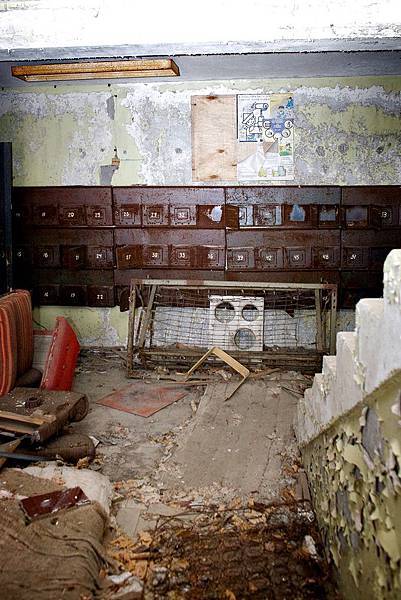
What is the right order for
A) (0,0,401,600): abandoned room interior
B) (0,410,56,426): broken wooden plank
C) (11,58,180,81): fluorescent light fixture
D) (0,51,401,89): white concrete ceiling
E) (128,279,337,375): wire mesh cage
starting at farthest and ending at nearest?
1. (128,279,337,375): wire mesh cage
2. (0,51,401,89): white concrete ceiling
3. (11,58,180,81): fluorescent light fixture
4. (0,410,56,426): broken wooden plank
5. (0,0,401,600): abandoned room interior

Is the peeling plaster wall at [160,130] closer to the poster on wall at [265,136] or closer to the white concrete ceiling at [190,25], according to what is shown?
the poster on wall at [265,136]

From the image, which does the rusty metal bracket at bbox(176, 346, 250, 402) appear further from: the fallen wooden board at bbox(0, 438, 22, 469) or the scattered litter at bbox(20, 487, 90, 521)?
the scattered litter at bbox(20, 487, 90, 521)

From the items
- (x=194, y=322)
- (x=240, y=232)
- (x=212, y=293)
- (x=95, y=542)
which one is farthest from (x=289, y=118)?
(x=95, y=542)

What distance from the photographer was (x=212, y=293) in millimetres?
6340

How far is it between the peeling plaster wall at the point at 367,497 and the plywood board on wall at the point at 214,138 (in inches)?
161

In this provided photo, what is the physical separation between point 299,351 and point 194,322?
126 centimetres

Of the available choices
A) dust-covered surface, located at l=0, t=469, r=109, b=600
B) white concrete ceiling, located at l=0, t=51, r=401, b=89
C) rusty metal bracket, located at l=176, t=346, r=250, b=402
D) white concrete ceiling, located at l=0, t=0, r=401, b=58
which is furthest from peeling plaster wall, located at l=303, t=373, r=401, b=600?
white concrete ceiling, located at l=0, t=51, r=401, b=89

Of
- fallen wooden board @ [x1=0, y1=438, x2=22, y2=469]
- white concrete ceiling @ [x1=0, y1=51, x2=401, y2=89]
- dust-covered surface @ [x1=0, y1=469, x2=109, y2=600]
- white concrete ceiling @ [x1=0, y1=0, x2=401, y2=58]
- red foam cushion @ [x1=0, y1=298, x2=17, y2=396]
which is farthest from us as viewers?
white concrete ceiling @ [x1=0, y1=51, x2=401, y2=89]

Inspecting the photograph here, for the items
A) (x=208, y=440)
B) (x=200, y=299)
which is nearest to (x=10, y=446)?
(x=208, y=440)

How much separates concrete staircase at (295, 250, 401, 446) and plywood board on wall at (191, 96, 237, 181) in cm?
377

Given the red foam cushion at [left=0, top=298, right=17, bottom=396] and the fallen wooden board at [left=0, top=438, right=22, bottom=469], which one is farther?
the red foam cushion at [left=0, top=298, right=17, bottom=396]

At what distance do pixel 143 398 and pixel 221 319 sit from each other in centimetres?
153

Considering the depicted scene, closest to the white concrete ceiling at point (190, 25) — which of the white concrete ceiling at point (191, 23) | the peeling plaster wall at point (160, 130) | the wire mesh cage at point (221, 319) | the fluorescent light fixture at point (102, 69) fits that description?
the white concrete ceiling at point (191, 23)

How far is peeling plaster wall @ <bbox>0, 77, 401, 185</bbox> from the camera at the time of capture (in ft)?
20.0
